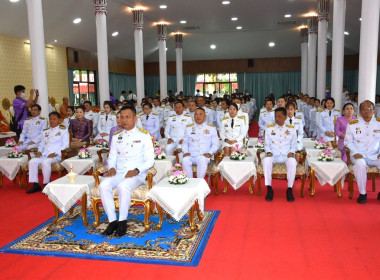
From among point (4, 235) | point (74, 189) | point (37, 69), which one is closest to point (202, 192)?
point (74, 189)

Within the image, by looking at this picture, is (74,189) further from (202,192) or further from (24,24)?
(24,24)

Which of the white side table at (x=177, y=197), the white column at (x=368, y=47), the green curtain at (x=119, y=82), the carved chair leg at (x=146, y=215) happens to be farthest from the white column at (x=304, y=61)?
the carved chair leg at (x=146, y=215)

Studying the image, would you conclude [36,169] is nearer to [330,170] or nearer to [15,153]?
[15,153]

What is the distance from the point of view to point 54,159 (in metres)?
7.16

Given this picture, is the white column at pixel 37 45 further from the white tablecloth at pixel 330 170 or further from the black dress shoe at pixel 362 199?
the black dress shoe at pixel 362 199

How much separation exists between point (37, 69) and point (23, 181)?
2.96 meters

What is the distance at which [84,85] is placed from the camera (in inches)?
796

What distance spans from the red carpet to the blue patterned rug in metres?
0.13

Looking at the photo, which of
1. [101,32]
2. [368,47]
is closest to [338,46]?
[368,47]

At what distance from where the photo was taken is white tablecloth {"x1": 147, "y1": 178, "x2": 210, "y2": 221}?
15.8 ft

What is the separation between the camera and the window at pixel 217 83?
28.1m

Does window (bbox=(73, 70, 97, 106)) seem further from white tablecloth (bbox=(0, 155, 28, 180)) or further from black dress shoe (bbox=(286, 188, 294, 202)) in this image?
black dress shoe (bbox=(286, 188, 294, 202))

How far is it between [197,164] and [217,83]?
2212cm

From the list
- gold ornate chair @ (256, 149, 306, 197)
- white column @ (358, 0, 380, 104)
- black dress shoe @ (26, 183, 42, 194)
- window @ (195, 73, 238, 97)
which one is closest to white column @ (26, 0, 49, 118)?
black dress shoe @ (26, 183, 42, 194)
